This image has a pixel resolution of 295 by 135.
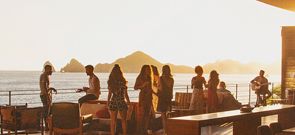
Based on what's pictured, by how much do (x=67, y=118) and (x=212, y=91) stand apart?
143 inches

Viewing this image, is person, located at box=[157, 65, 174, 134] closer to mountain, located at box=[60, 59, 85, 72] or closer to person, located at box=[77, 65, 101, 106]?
person, located at box=[77, 65, 101, 106]

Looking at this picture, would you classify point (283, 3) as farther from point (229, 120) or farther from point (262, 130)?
point (262, 130)

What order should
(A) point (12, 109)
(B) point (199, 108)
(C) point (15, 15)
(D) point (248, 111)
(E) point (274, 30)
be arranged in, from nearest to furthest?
(D) point (248, 111) < (A) point (12, 109) < (B) point (199, 108) < (E) point (274, 30) < (C) point (15, 15)

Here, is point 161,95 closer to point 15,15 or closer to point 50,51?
point 15,15

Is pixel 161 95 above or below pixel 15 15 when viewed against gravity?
below

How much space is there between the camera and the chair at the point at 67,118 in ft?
18.5

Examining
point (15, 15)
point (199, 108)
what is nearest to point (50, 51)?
point (15, 15)

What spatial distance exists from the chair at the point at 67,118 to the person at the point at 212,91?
10.9 feet

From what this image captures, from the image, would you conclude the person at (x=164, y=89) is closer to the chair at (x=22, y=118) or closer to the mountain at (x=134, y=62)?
the chair at (x=22, y=118)

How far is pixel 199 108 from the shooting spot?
793 cm

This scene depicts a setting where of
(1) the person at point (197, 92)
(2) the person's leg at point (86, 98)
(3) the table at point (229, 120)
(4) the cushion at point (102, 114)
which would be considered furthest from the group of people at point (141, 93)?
(3) the table at point (229, 120)

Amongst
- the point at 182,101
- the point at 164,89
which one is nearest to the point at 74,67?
the point at 182,101

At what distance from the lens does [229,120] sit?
16.0 feet

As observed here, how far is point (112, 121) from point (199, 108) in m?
2.27
